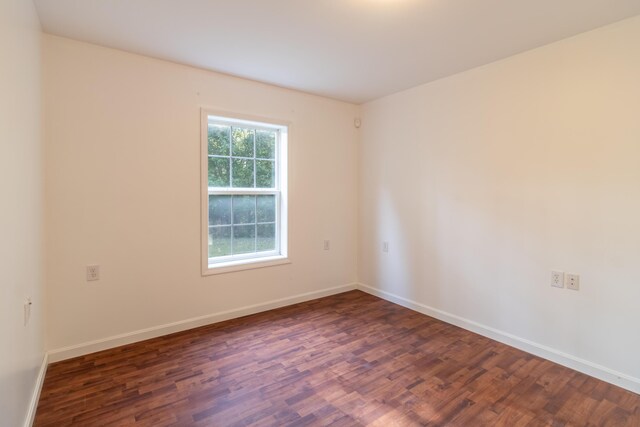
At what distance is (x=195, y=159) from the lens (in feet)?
9.75

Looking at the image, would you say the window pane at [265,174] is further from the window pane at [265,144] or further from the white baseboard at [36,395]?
the white baseboard at [36,395]

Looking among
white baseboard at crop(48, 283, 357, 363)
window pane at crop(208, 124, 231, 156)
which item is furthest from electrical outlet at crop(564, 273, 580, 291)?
window pane at crop(208, 124, 231, 156)

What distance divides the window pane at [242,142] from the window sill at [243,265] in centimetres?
113

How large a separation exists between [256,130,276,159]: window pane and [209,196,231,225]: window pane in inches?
25.1

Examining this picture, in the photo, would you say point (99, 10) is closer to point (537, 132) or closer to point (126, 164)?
point (126, 164)

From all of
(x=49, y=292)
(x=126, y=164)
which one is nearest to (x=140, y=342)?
(x=49, y=292)

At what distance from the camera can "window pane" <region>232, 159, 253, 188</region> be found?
11.0 feet

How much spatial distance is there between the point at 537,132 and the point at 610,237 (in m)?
0.92

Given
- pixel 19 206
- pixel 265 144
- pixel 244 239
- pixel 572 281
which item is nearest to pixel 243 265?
pixel 244 239

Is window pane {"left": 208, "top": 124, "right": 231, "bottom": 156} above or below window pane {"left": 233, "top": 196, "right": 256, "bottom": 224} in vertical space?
above

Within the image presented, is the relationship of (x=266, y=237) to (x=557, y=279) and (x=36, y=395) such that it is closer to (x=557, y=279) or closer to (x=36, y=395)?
(x=36, y=395)

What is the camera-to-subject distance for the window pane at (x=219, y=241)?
322 centimetres

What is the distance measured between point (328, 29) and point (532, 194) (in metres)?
2.04

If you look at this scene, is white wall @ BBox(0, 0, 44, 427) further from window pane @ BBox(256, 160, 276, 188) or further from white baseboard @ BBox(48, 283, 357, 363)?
window pane @ BBox(256, 160, 276, 188)
